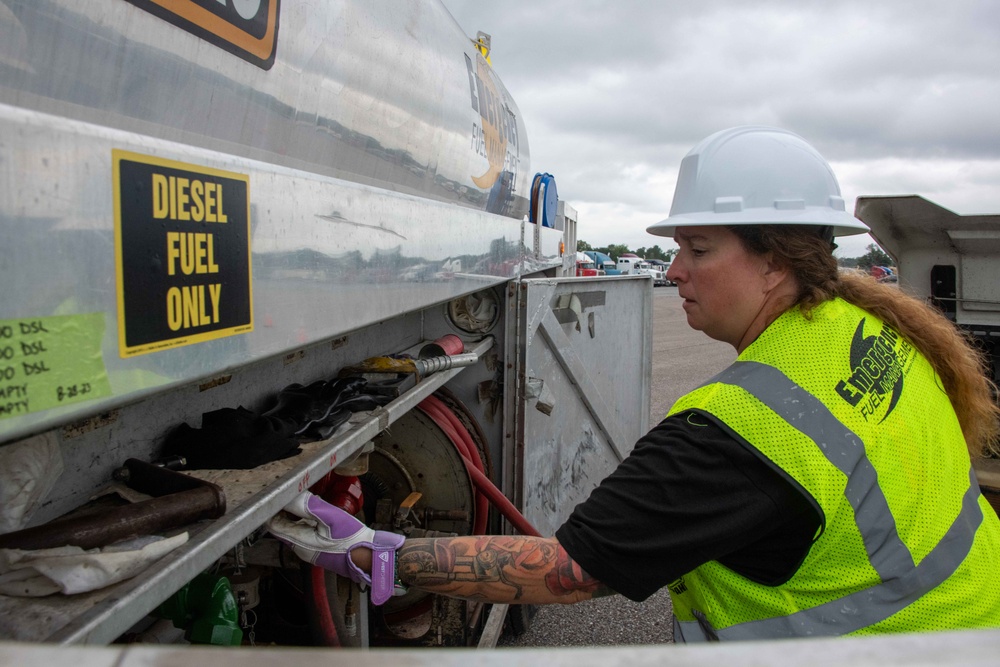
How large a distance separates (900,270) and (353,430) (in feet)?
18.9

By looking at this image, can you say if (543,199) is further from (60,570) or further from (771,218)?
(60,570)

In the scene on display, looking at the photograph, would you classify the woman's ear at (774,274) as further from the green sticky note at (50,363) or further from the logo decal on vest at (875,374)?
the green sticky note at (50,363)

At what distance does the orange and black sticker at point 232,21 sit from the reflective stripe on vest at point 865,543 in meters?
1.05

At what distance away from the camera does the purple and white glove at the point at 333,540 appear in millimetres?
1608

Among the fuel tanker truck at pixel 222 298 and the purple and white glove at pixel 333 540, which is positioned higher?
the fuel tanker truck at pixel 222 298

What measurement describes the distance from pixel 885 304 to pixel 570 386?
7.04 ft

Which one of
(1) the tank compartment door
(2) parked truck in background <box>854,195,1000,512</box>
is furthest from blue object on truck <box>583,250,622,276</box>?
(1) the tank compartment door

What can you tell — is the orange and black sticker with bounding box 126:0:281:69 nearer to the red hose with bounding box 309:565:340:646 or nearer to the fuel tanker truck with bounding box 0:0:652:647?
the fuel tanker truck with bounding box 0:0:652:647

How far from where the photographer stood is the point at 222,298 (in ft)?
3.14

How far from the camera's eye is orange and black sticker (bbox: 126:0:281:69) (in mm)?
923

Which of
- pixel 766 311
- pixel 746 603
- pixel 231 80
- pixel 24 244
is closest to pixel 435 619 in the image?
pixel 746 603

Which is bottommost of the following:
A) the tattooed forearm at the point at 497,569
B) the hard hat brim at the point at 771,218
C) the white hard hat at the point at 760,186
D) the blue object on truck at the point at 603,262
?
the tattooed forearm at the point at 497,569

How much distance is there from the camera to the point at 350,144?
1590mm

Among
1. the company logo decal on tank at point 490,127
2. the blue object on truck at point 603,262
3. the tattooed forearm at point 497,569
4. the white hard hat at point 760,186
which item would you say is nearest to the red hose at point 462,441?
the company logo decal on tank at point 490,127
